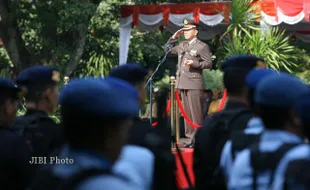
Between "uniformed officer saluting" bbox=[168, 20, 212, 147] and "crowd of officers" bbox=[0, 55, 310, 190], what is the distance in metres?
5.73

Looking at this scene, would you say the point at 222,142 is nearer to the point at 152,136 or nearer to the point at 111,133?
the point at 152,136

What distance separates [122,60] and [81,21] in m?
1.86

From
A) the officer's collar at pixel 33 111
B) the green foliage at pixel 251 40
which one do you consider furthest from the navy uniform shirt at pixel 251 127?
the green foliage at pixel 251 40

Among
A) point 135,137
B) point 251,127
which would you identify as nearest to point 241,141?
point 251,127

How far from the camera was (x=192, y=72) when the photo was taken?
32.6 ft

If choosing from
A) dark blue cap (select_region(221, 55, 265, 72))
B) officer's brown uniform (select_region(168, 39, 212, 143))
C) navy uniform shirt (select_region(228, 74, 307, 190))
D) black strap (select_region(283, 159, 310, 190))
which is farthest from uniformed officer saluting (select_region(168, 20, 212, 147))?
black strap (select_region(283, 159, 310, 190))

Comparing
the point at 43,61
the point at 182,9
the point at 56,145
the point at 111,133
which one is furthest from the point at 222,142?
the point at 43,61

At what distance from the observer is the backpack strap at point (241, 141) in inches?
126

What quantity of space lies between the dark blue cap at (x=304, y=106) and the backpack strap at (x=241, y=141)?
2.07 feet

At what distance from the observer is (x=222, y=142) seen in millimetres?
3885

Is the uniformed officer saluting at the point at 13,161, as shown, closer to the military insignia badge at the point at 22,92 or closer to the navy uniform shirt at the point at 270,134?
the military insignia badge at the point at 22,92

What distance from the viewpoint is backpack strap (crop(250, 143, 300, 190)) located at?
2.73m

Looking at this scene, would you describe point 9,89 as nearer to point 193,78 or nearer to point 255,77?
point 255,77

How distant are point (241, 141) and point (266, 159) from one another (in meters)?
0.48
